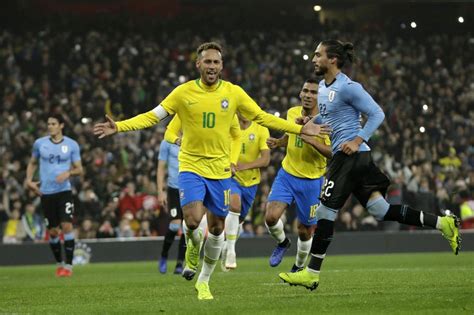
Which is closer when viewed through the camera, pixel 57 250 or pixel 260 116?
pixel 260 116

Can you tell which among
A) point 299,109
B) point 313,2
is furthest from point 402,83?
point 299,109

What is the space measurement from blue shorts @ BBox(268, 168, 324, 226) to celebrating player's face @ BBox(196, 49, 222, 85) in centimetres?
347

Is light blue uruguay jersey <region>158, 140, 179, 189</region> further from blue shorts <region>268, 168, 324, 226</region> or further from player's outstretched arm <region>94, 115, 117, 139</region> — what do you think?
player's outstretched arm <region>94, 115, 117, 139</region>

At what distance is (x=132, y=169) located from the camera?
2608 cm

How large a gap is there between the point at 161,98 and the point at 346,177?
19573 millimetres

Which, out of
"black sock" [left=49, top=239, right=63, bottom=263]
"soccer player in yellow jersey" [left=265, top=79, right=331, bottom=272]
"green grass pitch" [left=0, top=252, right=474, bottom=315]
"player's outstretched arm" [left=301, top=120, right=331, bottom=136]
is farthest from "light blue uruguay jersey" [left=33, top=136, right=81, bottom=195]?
"player's outstretched arm" [left=301, top=120, right=331, bottom=136]

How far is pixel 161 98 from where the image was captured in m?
30.0

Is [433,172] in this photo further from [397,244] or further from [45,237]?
[45,237]

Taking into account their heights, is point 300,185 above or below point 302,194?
above

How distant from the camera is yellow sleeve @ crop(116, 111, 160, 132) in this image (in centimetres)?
1043

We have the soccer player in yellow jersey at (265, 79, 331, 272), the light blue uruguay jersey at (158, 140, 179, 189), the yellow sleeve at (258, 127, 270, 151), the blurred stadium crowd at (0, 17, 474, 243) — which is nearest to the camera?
the soccer player in yellow jersey at (265, 79, 331, 272)

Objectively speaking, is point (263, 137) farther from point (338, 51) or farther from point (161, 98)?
point (161, 98)

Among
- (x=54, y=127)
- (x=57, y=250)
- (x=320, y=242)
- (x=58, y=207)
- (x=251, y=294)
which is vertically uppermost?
(x=320, y=242)

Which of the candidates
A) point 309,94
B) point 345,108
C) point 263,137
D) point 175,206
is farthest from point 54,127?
point 345,108
